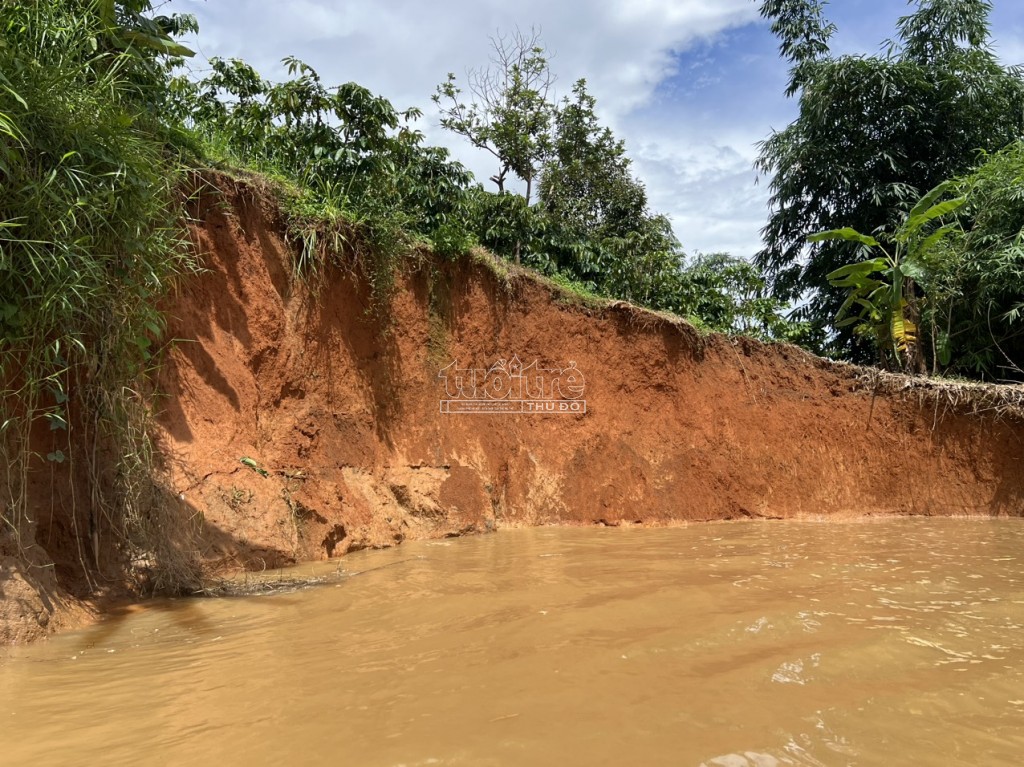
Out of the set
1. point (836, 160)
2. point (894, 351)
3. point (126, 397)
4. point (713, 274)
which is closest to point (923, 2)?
point (836, 160)

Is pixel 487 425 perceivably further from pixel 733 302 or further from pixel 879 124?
pixel 879 124

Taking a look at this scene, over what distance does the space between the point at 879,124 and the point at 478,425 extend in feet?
39.6

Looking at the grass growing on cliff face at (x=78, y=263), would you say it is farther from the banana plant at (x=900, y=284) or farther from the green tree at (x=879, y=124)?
the green tree at (x=879, y=124)

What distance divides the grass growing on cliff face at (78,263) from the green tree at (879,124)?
1377 centimetres

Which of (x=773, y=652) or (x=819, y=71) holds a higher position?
(x=819, y=71)

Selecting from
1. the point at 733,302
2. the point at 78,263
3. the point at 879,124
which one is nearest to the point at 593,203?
the point at 733,302

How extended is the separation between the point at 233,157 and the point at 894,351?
9081mm

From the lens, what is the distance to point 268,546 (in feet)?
16.9

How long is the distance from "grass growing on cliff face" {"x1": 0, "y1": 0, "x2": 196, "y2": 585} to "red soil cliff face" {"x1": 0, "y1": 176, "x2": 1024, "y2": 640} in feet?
1.52

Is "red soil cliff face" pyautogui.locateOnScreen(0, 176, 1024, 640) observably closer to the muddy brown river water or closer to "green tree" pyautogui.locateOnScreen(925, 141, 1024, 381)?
the muddy brown river water

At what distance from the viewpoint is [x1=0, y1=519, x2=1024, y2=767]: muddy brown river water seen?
2088 millimetres

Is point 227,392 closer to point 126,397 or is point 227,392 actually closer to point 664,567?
point 126,397

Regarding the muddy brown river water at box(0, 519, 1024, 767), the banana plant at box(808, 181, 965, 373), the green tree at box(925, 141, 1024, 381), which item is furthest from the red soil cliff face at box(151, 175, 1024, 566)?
the green tree at box(925, 141, 1024, 381)

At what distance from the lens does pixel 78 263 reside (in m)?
3.64
